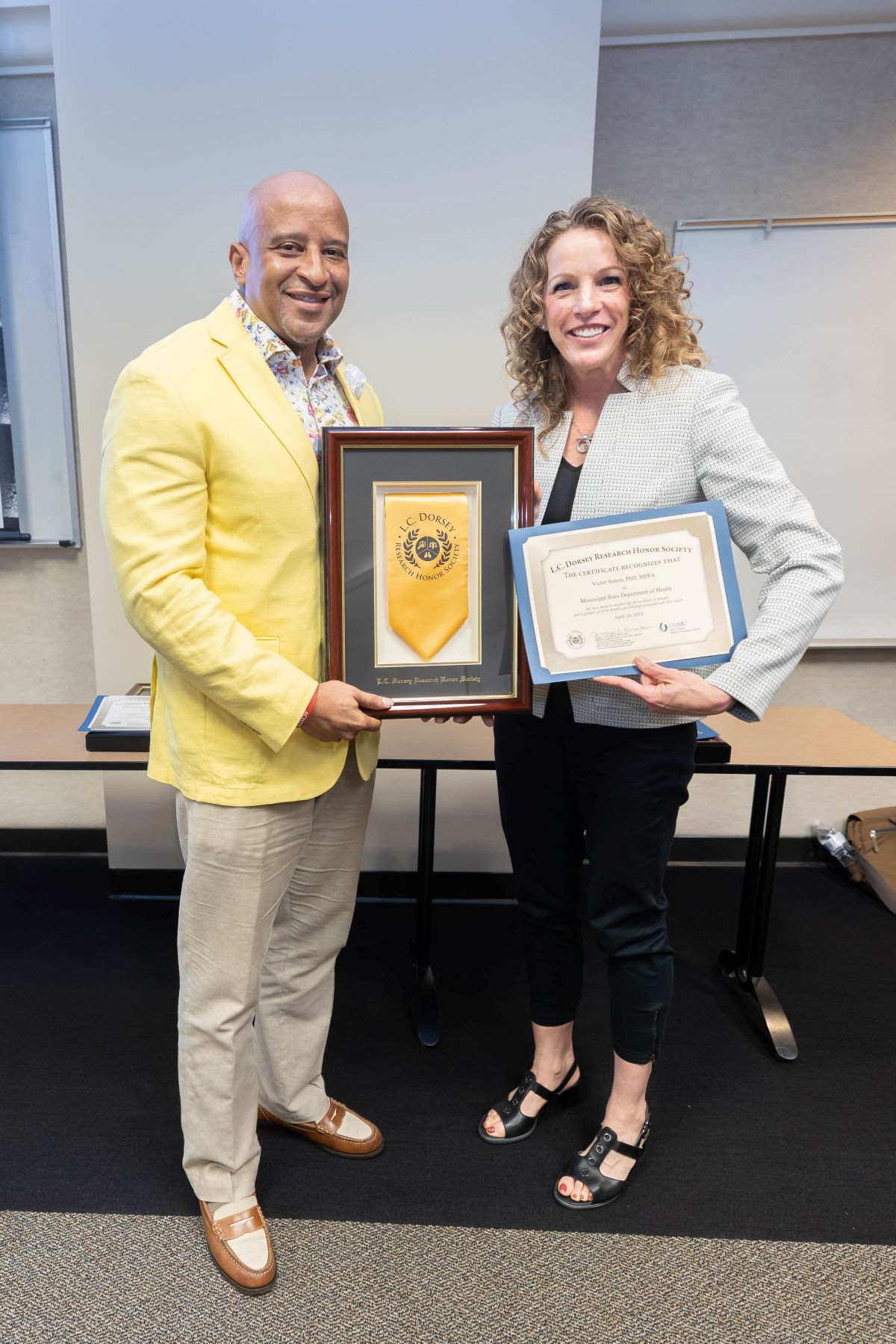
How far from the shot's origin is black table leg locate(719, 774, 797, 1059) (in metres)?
2.24

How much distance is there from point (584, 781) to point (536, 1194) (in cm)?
82

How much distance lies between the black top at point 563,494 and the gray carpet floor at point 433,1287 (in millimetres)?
1290

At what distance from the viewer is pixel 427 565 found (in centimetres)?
139

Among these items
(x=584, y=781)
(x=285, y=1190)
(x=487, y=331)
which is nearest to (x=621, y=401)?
(x=584, y=781)

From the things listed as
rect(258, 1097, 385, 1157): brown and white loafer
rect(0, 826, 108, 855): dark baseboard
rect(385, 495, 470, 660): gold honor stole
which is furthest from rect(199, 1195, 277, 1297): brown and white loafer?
rect(0, 826, 108, 855): dark baseboard

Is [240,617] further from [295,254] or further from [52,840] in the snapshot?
[52,840]

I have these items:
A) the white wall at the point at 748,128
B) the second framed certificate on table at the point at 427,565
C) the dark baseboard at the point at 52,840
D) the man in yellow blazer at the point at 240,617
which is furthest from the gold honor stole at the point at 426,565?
the dark baseboard at the point at 52,840

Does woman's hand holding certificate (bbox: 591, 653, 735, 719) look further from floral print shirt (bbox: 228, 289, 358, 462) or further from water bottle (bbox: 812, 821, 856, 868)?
A: water bottle (bbox: 812, 821, 856, 868)

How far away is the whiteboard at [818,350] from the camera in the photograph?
9.10 ft

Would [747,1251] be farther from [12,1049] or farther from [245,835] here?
[12,1049]

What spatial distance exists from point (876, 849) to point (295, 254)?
8.93 ft

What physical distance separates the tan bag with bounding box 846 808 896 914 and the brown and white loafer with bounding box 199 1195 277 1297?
2.26 metres

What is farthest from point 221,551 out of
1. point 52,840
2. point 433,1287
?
point 52,840

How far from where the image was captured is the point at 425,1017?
2.25 meters
